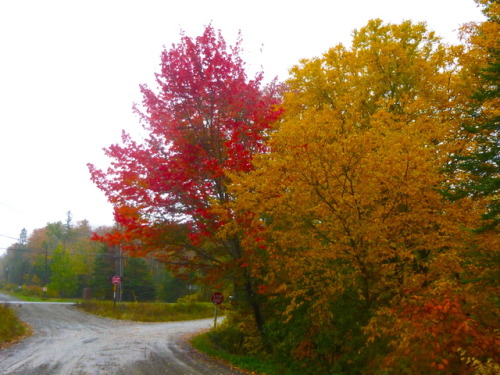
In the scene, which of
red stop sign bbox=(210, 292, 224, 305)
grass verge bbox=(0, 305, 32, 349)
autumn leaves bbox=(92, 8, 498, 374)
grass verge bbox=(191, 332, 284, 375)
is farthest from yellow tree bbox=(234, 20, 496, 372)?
grass verge bbox=(0, 305, 32, 349)

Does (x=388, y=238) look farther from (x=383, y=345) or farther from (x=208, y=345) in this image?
(x=208, y=345)

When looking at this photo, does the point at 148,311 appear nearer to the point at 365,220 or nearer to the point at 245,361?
the point at 245,361

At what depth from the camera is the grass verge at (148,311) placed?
1216 inches

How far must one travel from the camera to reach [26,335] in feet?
64.2

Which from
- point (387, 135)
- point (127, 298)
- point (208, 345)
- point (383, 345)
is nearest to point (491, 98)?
point (387, 135)

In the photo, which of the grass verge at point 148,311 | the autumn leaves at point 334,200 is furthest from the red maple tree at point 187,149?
the grass verge at point 148,311

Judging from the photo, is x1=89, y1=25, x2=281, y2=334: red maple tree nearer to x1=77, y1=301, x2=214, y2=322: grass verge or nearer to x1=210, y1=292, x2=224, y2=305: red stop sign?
x1=210, y1=292, x2=224, y2=305: red stop sign

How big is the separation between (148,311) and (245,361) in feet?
70.2

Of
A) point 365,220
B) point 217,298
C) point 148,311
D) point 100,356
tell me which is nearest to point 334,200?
point 365,220

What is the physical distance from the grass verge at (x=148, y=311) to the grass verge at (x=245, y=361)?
16.1m

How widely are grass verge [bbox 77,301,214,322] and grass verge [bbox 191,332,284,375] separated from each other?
16.1m

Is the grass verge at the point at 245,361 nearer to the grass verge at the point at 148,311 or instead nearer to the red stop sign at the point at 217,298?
the red stop sign at the point at 217,298

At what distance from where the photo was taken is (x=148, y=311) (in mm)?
32188

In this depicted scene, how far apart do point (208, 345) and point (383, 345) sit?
30.8ft
